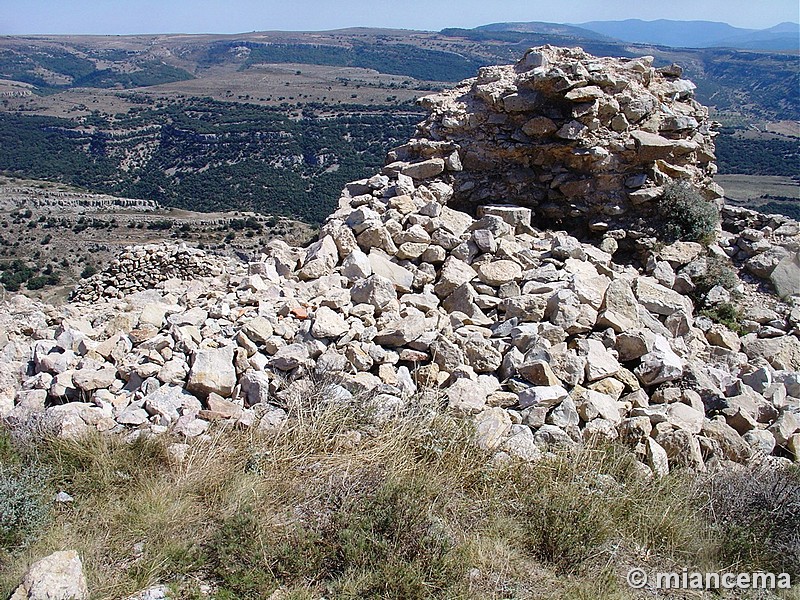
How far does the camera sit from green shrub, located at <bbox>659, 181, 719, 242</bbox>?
8055mm

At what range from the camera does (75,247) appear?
44.0 m

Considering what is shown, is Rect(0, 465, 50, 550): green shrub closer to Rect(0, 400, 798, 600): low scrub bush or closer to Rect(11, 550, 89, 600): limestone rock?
Rect(0, 400, 798, 600): low scrub bush

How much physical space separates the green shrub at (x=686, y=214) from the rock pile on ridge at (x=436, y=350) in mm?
1152

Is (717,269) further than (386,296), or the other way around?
(717,269)

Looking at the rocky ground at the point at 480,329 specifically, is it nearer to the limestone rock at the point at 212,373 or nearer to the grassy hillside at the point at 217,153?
the limestone rock at the point at 212,373

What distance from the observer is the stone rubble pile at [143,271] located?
8.28 m

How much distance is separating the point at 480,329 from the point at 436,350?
0.71 meters

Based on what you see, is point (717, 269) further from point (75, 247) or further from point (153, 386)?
point (75, 247)

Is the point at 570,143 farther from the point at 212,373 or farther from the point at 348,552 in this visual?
the point at 348,552

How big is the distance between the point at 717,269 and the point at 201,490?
6.72 meters

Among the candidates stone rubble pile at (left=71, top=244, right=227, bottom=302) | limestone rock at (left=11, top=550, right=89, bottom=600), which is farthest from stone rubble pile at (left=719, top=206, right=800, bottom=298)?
limestone rock at (left=11, top=550, right=89, bottom=600)

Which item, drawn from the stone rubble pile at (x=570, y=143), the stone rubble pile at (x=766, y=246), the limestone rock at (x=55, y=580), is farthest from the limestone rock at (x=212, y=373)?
the stone rubble pile at (x=766, y=246)

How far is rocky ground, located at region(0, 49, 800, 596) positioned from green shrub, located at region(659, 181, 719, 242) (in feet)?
Answer: 0.55

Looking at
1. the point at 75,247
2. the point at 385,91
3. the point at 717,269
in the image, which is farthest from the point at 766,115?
the point at 717,269
